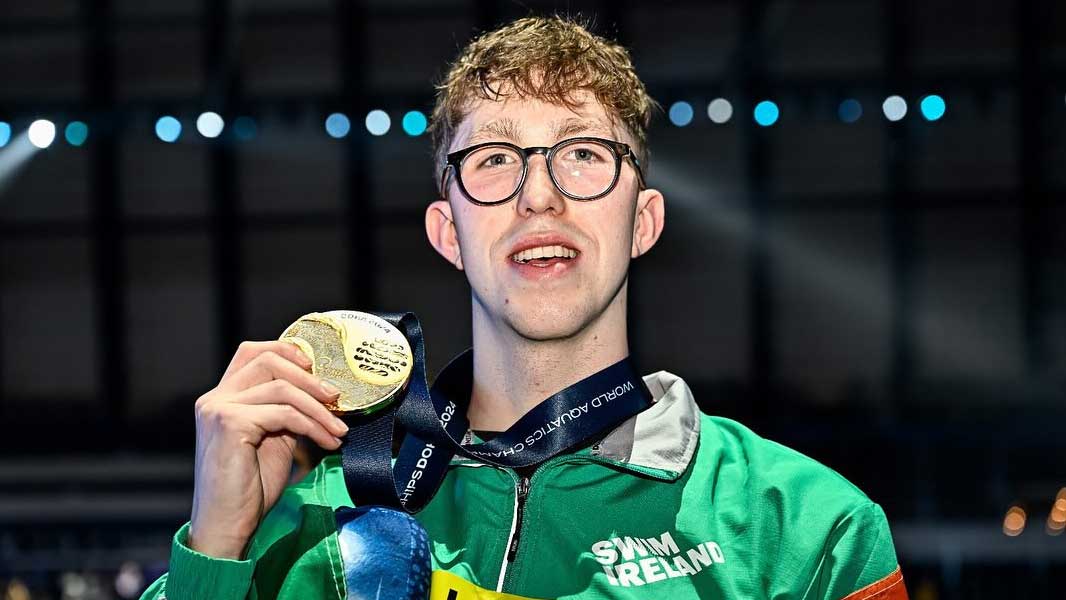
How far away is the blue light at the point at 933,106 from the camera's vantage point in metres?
8.48

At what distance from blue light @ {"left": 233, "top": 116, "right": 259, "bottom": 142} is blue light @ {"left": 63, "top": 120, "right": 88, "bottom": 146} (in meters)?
1.25

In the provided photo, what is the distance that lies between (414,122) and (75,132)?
2.89m

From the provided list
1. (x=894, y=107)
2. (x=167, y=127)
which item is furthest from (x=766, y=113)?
(x=167, y=127)

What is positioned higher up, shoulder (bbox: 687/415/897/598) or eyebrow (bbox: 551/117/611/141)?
eyebrow (bbox: 551/117/611/141)

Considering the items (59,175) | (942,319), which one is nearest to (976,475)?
(942,319)

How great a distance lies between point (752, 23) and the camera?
10.0 metres

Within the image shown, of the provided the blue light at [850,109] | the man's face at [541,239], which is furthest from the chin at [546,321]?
the blue light at [850,109]

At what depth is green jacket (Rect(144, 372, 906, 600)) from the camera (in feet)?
5.84

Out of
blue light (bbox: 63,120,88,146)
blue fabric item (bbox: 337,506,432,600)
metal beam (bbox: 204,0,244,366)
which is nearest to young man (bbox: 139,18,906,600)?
blue fabric item (bbox: 337,506,432,600)

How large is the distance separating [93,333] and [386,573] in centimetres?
965

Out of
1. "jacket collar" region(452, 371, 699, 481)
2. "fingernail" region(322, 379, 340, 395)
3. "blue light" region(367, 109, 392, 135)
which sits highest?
"blue light" region(367, 109, 392, 135)

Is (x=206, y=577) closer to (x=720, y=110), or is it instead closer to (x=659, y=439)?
(x=659, y=439)

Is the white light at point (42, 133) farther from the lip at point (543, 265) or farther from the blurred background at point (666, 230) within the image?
the lip at point (543, 265)

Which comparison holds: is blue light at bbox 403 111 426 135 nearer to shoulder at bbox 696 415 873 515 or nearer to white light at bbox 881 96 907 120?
white light at bbox 881 96 907 120
